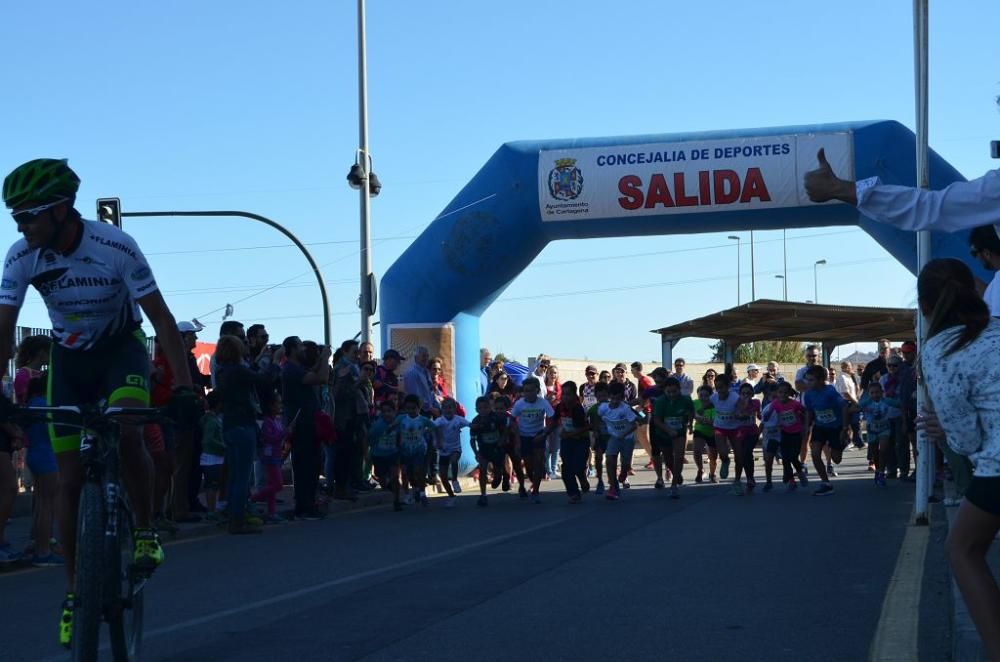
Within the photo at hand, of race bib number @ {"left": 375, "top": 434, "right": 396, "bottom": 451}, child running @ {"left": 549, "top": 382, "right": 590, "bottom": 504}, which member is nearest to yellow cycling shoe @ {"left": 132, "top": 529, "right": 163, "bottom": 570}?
race bib number @ {"left": 375, "top": 434, "right": 396, "bottom": 451}

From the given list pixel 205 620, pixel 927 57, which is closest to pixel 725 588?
pixel 205 620

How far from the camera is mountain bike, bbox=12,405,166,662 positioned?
16.0 feet

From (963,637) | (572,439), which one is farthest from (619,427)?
(963,637)

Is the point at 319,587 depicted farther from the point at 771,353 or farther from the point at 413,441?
the point at 771,353

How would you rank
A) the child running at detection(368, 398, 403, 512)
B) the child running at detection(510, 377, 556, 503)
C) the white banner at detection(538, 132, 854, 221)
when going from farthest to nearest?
1. the white banner at detection(538, 132, 854, 221)
2. the child running at detection(510, 377, 556, 503)
3. the child running at detection(368, 398, 403, 512)

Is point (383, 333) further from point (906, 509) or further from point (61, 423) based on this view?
point (61, 423)

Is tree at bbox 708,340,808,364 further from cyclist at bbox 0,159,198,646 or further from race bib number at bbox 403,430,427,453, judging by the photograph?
cyclist at bbox 0,159,198,646

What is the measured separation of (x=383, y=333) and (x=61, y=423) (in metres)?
17.8

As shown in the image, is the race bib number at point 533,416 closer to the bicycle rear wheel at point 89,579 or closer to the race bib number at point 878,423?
the race bib number at point 878,423

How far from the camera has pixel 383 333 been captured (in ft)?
75.0

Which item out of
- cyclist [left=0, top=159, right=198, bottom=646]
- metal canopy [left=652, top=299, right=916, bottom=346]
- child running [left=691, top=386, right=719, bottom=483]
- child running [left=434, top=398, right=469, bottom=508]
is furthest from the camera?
metal canopy [left=652, top=299, right=916, bottom=346]

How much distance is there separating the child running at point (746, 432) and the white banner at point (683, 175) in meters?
3.05

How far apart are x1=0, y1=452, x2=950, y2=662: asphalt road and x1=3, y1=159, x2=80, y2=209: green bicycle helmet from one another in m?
2.28

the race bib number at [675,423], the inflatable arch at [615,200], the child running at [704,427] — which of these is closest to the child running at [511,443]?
the race bib number at [675,423]
